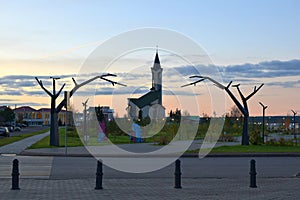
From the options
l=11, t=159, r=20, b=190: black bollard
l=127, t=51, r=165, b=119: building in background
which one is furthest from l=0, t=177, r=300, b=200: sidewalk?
l=127, t=51, r=165, b=119: building in background

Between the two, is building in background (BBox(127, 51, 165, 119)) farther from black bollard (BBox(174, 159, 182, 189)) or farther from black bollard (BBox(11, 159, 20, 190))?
black bollard (BBox(11, 159, 20, 190))

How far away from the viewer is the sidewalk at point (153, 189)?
1406 centimetres

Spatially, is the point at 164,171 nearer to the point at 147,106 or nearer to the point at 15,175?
the point at 15,175

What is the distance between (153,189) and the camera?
1582 centimetres

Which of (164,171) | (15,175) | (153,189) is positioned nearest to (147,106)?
(164,171)

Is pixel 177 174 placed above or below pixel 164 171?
above

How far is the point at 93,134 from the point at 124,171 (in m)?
42.2

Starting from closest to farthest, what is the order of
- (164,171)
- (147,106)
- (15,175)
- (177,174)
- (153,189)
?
(15,175)
(153,189)
(177,174)
(164,171)
(147,106)

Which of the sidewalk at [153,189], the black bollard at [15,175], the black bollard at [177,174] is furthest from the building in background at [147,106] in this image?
the black bollard at [15,175]

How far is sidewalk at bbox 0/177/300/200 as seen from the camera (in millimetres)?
14059

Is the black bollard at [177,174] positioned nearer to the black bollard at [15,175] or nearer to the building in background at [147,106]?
the black bollard at [15,175]

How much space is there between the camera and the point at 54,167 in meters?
23.7

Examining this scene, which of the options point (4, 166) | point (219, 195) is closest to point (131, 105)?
point (4, 166)

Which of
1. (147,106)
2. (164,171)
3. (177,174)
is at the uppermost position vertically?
(147,106)
